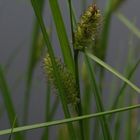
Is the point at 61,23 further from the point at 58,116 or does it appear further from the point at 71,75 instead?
the point at 58,116

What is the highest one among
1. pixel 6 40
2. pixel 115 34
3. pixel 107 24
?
pixel 6 40

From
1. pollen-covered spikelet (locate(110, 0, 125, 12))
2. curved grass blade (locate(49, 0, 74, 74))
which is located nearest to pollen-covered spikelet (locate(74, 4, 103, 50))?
curved grass blade (locate(49, 0, 74, 74))

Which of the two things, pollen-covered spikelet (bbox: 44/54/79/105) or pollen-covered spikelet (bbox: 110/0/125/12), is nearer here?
pollen-covered spikelet (bbox: 44/54/79/105)

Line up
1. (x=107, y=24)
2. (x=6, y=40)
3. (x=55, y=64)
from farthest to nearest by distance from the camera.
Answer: (x=6, y=40), (x=107, y=24), (x=55, y=64)

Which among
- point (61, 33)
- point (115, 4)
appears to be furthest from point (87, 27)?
point (115, 4)

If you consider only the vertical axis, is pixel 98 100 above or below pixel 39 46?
below

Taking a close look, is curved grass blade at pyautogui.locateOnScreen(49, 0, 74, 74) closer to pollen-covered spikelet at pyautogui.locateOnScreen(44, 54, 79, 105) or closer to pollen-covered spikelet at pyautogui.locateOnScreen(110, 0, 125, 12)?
pollen-covered spikelet at pyautogui.locateOnScreen(44, 54, 79, 105)

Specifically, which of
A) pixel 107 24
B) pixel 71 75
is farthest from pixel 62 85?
pixel 107 24

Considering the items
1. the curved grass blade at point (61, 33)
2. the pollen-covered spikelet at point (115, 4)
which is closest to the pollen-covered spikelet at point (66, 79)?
the curved grass blade at point (61, 33)
